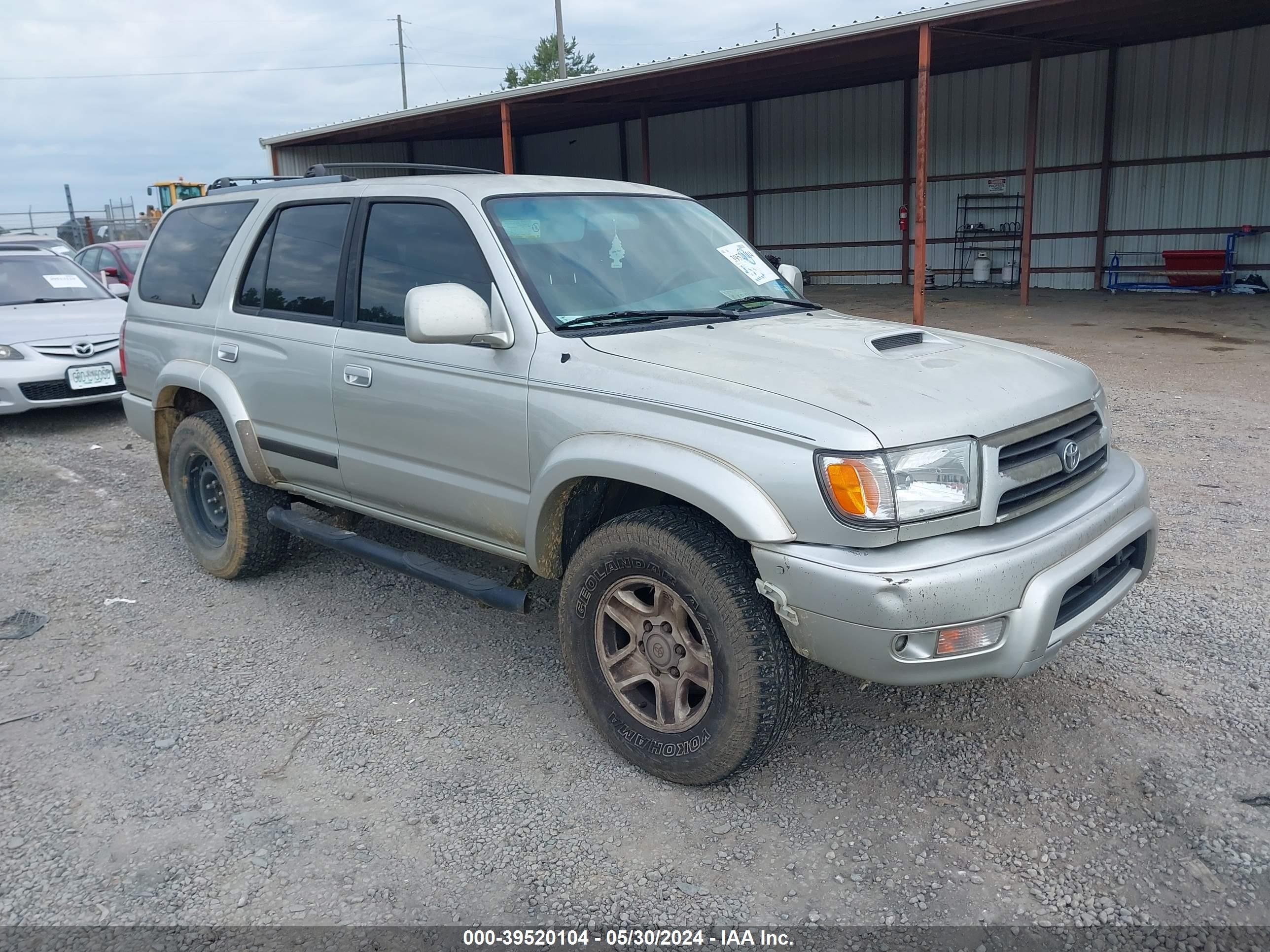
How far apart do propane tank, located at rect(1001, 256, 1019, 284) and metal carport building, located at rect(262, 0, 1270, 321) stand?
0.40 m

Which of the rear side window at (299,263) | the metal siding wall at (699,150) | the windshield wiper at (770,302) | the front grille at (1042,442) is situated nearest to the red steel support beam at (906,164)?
Answer: the metal siding wall at (699,150)

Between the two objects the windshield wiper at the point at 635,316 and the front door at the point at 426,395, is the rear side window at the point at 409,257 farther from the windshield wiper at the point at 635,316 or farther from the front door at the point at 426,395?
the windshield wiper at the point at 635,316

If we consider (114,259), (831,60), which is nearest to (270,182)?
(114,259)

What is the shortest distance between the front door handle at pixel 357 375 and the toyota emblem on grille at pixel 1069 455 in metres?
2.54

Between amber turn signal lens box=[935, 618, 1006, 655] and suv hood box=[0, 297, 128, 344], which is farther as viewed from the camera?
suv hood box=[0, 297, 128, 344]

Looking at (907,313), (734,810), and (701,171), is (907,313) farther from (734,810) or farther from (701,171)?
(734,810)

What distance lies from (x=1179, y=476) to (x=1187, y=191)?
45.2 feet

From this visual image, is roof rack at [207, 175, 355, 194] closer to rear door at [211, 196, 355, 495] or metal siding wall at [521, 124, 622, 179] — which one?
rear door at [211, 196, 355, 495]

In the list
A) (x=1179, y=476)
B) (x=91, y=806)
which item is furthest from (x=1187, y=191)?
(x=91, y=806)

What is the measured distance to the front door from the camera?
3506mm

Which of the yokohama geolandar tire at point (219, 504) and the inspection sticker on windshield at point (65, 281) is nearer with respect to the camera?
the yokohama geolandar tire at point (219, 504)

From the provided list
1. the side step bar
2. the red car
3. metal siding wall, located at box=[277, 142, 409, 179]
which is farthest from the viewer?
metal siding wall, located at box=[277, 142, 409, 179]

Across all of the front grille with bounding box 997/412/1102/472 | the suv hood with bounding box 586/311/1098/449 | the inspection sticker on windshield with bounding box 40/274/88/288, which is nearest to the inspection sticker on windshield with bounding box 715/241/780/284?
the suv hood with bounding box 586/311/1098/449

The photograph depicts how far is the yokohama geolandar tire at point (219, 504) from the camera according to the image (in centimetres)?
487
